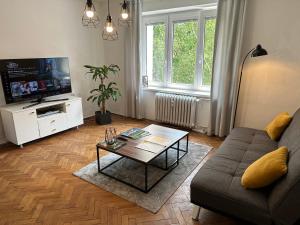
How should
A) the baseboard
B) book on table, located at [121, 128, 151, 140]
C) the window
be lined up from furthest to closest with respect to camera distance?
the window, the baseboard, book on table, located at [121, 128, 151, 140]

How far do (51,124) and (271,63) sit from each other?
12.1 ft

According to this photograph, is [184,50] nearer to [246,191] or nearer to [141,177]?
[141,177]

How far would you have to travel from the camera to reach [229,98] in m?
3.46

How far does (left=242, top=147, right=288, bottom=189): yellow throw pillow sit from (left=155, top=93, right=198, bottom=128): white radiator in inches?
88.3

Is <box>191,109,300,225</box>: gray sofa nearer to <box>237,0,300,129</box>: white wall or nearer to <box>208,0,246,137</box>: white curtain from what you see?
<box>237,0,300,129</box>: white wall

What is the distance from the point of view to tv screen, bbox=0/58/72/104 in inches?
126

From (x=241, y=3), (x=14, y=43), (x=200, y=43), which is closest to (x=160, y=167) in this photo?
(x=200, y=43)

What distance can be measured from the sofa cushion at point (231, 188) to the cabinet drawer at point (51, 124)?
2.76 meters

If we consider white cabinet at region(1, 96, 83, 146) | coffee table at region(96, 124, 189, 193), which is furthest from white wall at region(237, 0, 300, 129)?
white cabinet at region(1, 96, 83, 146)

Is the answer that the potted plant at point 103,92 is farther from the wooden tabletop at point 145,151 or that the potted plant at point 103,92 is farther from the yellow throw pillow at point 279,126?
the yellow throw pillow at point 279,126

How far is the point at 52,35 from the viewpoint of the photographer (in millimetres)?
3863

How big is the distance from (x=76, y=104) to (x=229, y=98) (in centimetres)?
278

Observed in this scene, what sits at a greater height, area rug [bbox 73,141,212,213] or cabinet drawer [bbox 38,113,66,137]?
cabinet drawer [bbox 38,113,66,137]

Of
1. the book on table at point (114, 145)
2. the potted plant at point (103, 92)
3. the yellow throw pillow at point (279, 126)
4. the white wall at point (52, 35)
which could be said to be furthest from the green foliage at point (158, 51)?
the yellow throw pillow at point (279, 126)
